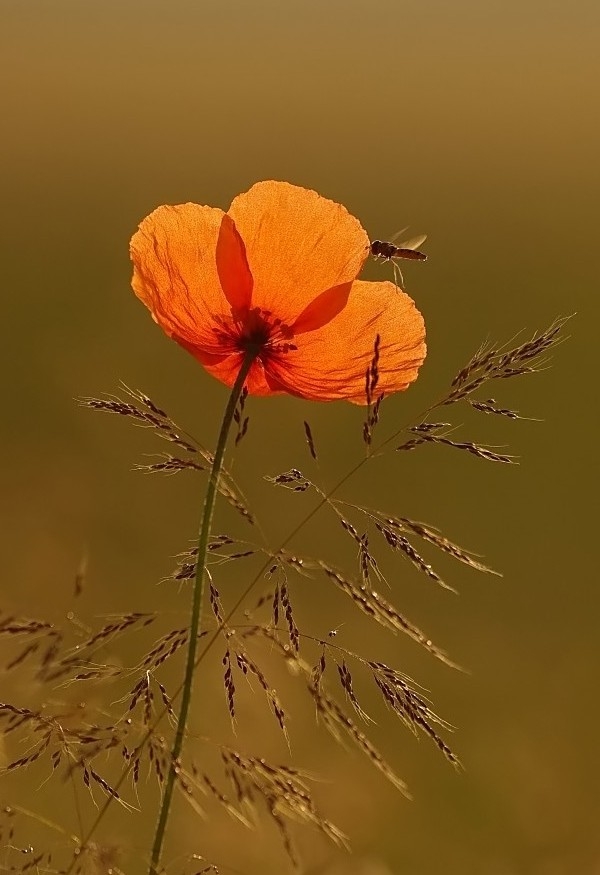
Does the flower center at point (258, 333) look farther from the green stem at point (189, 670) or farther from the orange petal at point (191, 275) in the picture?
the green stem at point (189, 670)

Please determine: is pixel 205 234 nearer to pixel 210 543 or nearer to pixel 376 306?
pixel 376 306

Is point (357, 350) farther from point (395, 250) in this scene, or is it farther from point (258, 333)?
point (395, 250)

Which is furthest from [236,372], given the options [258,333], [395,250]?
[395,250]

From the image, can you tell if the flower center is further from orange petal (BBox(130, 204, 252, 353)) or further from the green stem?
the green stem

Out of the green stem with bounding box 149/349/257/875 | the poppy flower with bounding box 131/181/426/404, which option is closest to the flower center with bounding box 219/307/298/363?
the poppy flower with bounding box 131/181/426/404

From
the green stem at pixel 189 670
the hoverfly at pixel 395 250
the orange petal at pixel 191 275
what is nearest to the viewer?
the green stem at pixel 189 670

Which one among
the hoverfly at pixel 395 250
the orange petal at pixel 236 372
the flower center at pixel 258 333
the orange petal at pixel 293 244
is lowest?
the orange petal at pixel 236 372

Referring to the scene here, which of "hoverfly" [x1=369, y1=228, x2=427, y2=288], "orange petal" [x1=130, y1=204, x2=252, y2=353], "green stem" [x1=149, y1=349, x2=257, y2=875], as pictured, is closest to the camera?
"green stem" [x1=149, y1=349, x2=257, y2=875]

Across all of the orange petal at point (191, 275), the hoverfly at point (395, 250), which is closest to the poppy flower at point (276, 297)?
the orange petal at point (191, 275)
